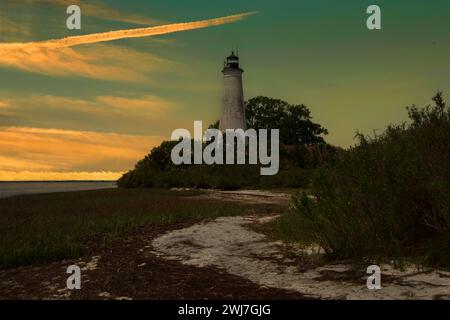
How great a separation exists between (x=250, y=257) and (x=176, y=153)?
145ft

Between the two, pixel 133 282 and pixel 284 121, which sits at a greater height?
pixel 284 121

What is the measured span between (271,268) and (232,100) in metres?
49.6

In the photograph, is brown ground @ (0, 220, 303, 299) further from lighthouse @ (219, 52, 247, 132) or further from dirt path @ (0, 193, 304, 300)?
lighthouse @ (219, 52, 247, 132)

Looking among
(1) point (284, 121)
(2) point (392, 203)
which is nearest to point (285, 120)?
(1) point (284, 121)

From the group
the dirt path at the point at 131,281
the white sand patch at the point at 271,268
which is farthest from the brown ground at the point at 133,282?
the white sand patch at the point at 271,268

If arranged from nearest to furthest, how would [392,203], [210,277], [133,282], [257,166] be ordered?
[133,282]
[210,277]
[392,203]
[257,166]

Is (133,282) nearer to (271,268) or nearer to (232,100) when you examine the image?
(271,268)

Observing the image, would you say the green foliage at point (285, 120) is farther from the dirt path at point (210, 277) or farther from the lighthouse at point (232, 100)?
the dirt path at point (210, 277)

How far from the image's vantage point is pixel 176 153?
177 ft

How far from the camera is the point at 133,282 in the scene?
8.34 m

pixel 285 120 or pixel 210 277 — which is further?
pixel 285 120

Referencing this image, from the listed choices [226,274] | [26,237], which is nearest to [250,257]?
[226,274]

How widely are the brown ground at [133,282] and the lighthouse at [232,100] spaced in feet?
154
